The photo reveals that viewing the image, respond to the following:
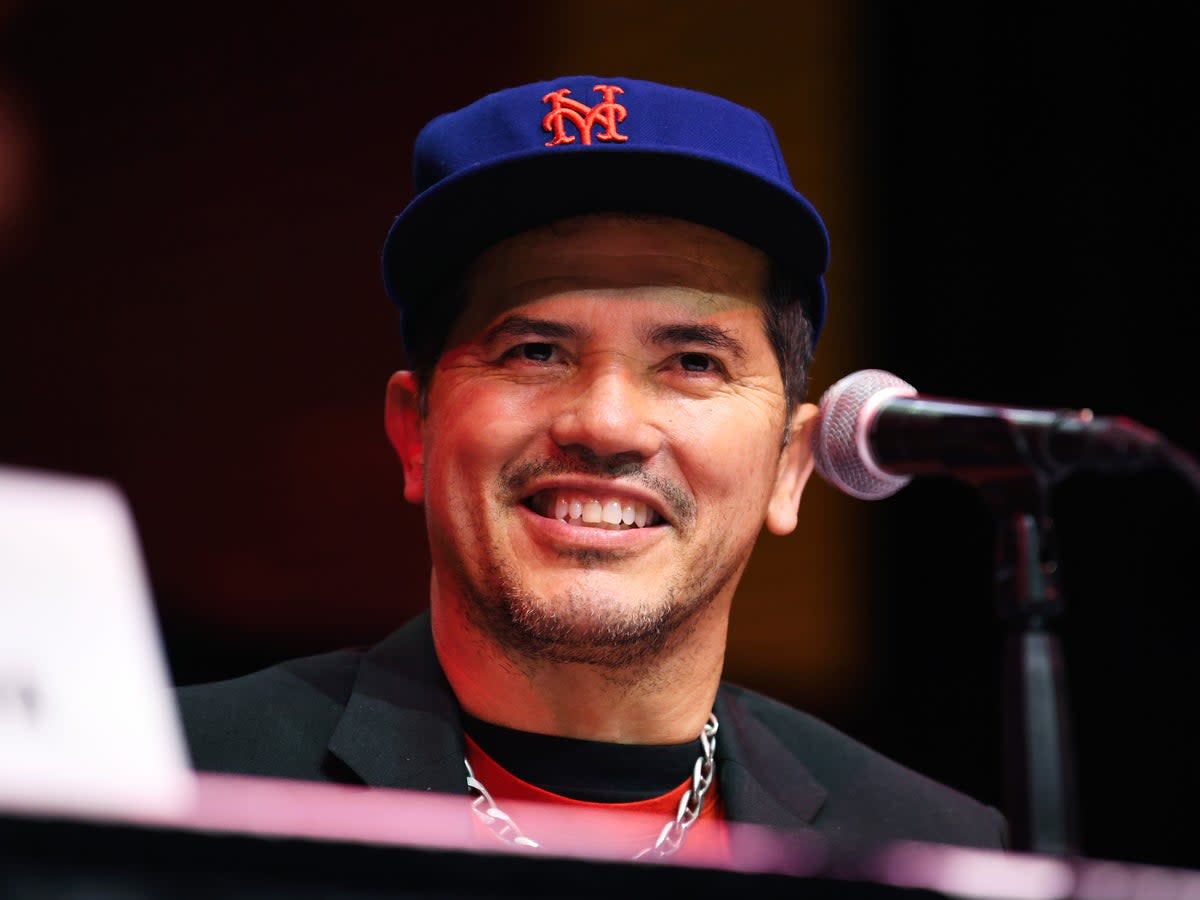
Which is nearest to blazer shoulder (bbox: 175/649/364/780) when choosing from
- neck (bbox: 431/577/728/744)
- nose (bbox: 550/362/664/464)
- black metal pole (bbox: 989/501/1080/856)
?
neck (bbox: 431/577/728/744)

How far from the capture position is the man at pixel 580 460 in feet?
6.20

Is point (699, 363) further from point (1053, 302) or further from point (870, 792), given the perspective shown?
point (1053, 302)

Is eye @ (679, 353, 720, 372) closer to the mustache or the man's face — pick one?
the man's face

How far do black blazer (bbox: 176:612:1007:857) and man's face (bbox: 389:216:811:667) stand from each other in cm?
16

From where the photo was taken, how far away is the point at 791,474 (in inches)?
84.4

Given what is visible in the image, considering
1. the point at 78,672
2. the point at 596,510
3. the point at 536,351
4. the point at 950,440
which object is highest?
the point at 536,351

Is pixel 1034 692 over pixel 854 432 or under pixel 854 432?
under

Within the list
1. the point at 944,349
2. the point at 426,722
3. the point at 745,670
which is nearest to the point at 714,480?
the point at 426,722

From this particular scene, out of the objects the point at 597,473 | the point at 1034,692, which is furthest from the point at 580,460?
the point at 1034,692

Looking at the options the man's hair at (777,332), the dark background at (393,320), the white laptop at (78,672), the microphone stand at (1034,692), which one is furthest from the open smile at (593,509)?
the dark background at (393,320)

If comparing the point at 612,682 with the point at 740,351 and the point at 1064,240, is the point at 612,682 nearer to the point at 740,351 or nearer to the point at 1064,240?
the point at 740,351

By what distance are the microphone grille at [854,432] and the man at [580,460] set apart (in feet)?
1.12

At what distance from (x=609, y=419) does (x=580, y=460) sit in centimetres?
7

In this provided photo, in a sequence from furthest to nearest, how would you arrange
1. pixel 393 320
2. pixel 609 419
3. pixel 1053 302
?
pixel 1053 302 → pixel 393 320 → pixel 609 419
